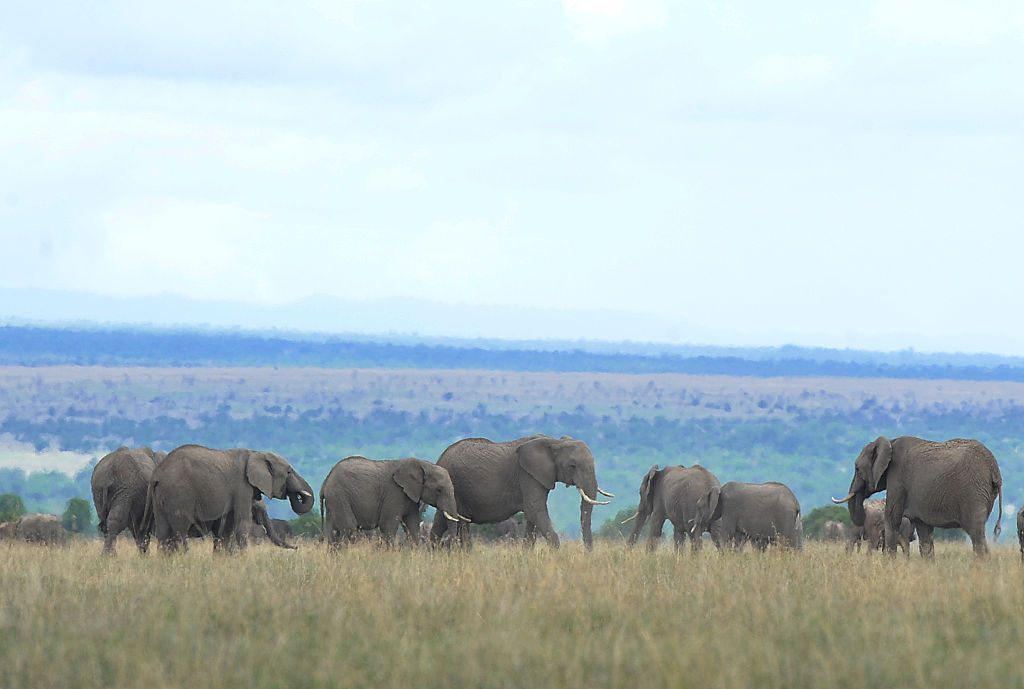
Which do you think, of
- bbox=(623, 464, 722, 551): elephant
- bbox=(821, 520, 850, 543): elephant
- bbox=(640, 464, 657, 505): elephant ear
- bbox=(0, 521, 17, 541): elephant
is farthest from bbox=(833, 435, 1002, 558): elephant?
bbox=(0, 521, 17, 541): elephant

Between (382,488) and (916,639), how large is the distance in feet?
36.5

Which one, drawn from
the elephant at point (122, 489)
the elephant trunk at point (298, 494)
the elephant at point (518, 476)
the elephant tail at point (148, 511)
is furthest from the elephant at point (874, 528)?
the elephant at point (122, 489)

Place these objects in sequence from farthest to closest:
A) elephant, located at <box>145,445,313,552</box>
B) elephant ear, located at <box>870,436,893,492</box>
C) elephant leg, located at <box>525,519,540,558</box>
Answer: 1. elephant leg, located at <box>525,519,540,558</box>
2. elephant ear, located at <box>870,436,893,492</box>
3. elephant, located at <box>145,445,313,552</box>

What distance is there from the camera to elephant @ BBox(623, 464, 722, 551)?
24.3m

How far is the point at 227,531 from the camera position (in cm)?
2245

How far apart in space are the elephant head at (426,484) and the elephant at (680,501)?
10.8 feet

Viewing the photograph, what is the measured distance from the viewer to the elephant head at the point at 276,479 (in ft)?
72.8

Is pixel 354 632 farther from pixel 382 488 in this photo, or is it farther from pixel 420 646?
pixel 382 488

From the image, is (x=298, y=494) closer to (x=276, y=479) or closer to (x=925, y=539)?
(x=276, y=479)

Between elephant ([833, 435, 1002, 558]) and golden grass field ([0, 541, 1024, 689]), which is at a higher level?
elephant ([833, 435, 1002, 558])

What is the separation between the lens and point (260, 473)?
22250 mm

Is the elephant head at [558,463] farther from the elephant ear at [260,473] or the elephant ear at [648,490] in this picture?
the elephant ear at [260,473]

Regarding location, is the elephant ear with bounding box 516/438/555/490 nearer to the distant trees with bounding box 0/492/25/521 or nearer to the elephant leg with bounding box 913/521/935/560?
the elephant leg with bounding box 913/521/935/560

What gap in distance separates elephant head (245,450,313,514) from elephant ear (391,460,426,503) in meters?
1.20
